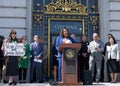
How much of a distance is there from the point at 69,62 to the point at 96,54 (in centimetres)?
259

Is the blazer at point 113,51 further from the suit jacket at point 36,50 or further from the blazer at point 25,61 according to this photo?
the blazer at point 25,61

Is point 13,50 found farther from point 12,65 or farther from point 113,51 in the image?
point 113,51

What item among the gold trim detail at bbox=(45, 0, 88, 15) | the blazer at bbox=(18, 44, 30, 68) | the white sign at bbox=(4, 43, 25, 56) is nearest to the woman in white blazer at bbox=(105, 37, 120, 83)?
the blazer at bbox=(18, 44, 30, 68)

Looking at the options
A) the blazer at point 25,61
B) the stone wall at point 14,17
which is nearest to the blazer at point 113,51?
the blazer at point 25,61

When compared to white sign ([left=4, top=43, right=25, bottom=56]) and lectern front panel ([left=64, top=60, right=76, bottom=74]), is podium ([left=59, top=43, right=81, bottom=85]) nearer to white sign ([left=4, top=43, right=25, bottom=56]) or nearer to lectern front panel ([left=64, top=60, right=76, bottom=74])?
lectern front panel ([left=64, top=60, right=76, bottom=74])

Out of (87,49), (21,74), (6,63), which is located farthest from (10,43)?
(87,49)

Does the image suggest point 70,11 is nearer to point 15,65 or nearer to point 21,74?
point 21,74

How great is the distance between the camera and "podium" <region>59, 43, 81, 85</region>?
13.2 m

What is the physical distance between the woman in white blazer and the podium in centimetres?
256

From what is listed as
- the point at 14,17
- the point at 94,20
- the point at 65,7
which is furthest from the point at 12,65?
the point at 94,20

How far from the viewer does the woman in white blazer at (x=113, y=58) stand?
1539 cm

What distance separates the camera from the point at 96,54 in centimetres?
1565

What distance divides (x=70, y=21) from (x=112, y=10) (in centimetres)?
205

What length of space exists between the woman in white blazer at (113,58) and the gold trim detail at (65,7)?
3.97m
